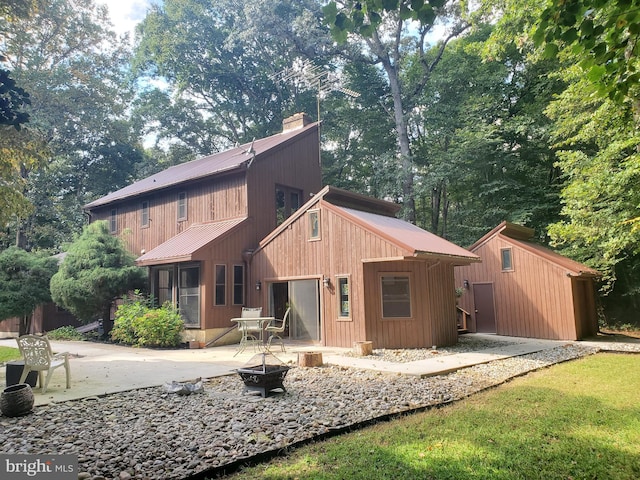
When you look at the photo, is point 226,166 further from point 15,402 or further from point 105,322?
point 15,402

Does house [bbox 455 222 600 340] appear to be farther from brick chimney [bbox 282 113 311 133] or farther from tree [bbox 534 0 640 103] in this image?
tree [bbox 534 0 640 103]

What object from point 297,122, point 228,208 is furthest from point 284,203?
point 297,122

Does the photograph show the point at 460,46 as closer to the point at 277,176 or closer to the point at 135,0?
the point at 277,176

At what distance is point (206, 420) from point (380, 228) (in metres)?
7.42

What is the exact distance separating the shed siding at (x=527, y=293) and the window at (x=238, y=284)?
817 centimetres

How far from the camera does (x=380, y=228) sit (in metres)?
11.2

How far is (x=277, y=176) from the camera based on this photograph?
1633 cm

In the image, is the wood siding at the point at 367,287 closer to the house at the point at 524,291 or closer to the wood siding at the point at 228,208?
the wood siding at the point at 228,208

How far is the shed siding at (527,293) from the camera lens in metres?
13.2

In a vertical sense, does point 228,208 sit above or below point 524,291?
above

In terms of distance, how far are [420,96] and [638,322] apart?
15.7 metres

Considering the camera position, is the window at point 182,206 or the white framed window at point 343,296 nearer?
the white framed window at point 343,296

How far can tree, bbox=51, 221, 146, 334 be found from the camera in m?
14.0

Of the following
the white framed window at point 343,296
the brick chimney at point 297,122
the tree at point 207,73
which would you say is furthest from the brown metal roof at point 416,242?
the tree at point 207,73
